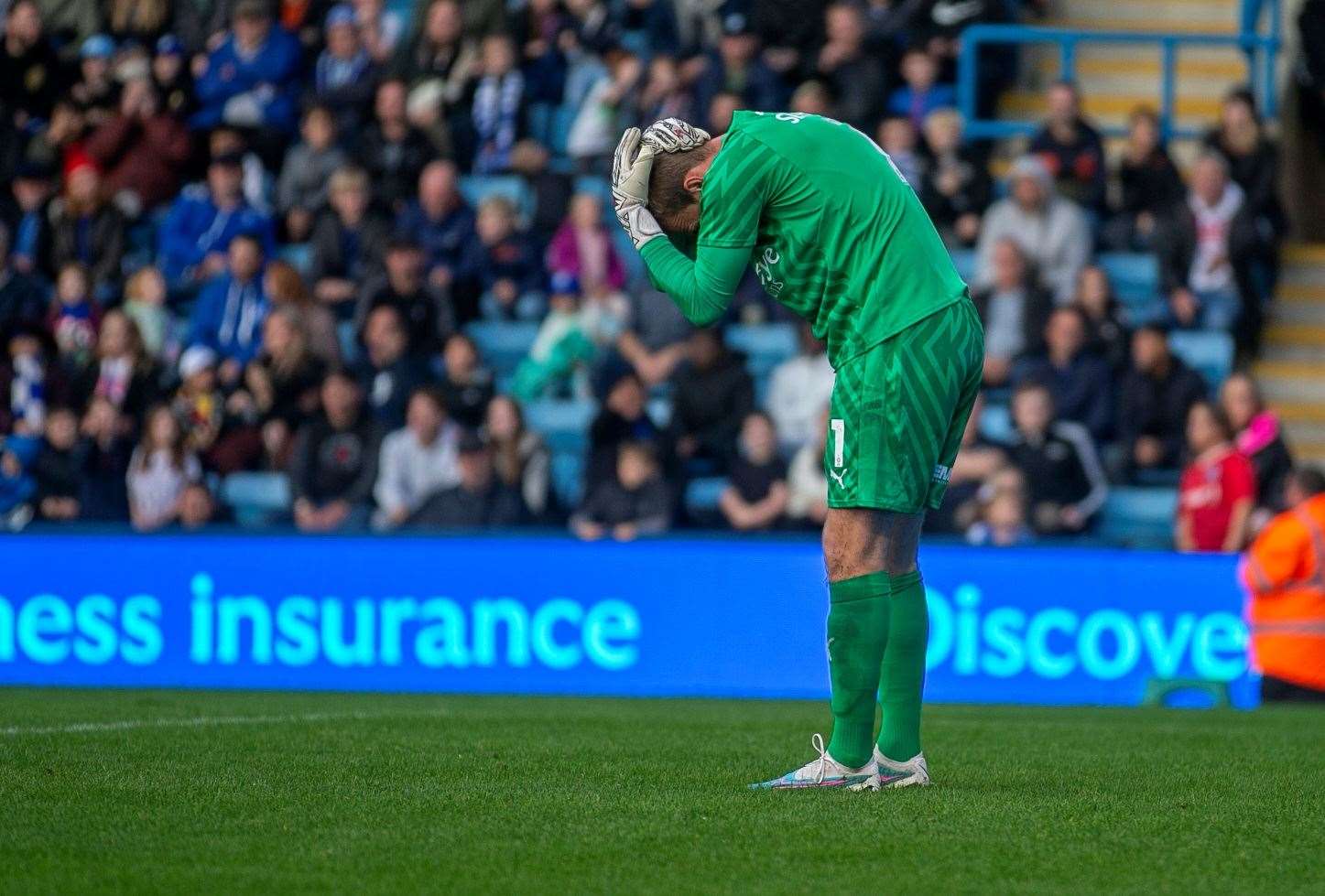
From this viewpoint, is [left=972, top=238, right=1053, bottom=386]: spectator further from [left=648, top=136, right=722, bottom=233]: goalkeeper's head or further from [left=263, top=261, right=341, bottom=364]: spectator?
[left=648, top=136, right=722, bottom=233]: goalkeeper's head

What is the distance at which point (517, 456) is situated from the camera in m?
14.6

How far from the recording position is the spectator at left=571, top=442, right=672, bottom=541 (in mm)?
14352

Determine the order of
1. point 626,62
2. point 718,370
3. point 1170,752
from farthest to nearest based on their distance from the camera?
point 626,62
point 718,370
point 1170,752

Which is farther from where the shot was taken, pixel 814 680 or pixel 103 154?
pixel 103 154

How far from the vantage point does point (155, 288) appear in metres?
17.5

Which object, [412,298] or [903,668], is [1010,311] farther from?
[903,668]

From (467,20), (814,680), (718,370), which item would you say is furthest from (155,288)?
(814,680)

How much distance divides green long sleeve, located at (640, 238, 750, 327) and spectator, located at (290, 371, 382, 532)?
29.7 feet

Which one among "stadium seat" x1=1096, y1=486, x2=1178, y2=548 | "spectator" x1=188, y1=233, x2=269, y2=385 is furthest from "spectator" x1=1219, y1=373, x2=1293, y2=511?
"spectator" x1=188, y1=233, x2=269, y2=385

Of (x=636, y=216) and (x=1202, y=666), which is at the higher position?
(x=636, y=216)

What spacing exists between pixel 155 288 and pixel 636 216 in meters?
11.7

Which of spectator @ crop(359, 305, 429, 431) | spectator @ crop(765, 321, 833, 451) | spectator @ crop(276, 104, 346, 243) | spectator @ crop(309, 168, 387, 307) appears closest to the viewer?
spectator @ crop(765, 321, 833, 451)

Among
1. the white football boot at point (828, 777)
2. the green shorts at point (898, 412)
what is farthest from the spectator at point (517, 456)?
the green shorts at point (898, 412)

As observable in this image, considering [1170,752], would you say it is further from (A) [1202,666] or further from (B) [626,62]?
(B) [626,62]
